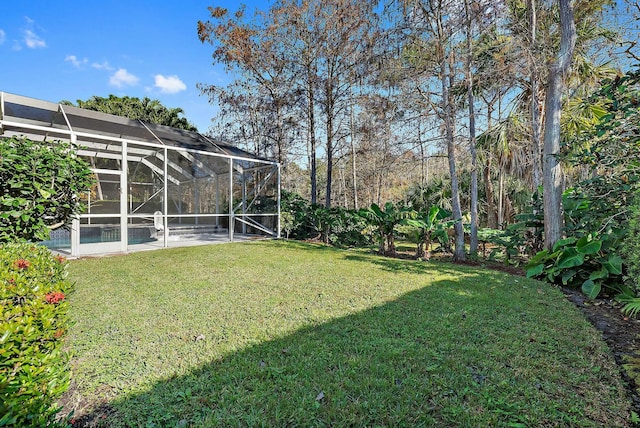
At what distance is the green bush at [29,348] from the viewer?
1.21 meters

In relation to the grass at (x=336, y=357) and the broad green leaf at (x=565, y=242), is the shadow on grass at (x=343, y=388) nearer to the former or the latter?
the grass at (x=336, y=357)

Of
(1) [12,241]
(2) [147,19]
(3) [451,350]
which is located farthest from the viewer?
(2) [147,19]

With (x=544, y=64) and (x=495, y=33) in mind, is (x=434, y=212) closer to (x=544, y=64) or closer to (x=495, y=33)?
(x=544, y=64)

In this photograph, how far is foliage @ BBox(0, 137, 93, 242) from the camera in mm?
4262

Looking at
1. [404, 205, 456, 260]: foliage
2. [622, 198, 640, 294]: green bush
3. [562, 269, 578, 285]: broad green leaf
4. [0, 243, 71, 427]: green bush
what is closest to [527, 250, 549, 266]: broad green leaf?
[562, 269, 578, 285]: broad green leaf

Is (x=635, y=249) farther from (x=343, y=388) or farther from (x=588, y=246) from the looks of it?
(x=343, y=388)

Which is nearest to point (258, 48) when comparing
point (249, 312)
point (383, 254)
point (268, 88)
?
point (268, 88)

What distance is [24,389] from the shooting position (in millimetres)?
1375

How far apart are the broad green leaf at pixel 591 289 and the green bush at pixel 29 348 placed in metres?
5.88

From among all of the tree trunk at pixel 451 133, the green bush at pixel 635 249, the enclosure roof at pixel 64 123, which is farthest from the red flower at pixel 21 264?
the tree trunk at pixel 451 133

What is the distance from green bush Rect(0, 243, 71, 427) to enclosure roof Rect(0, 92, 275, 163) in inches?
254

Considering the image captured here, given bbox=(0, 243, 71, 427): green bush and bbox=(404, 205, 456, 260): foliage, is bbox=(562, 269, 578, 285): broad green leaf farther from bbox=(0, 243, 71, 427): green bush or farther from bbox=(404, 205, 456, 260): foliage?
bbox=(0, 243, 71, 427): green bush

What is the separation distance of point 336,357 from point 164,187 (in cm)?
888

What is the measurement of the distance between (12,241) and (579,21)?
1091cm
